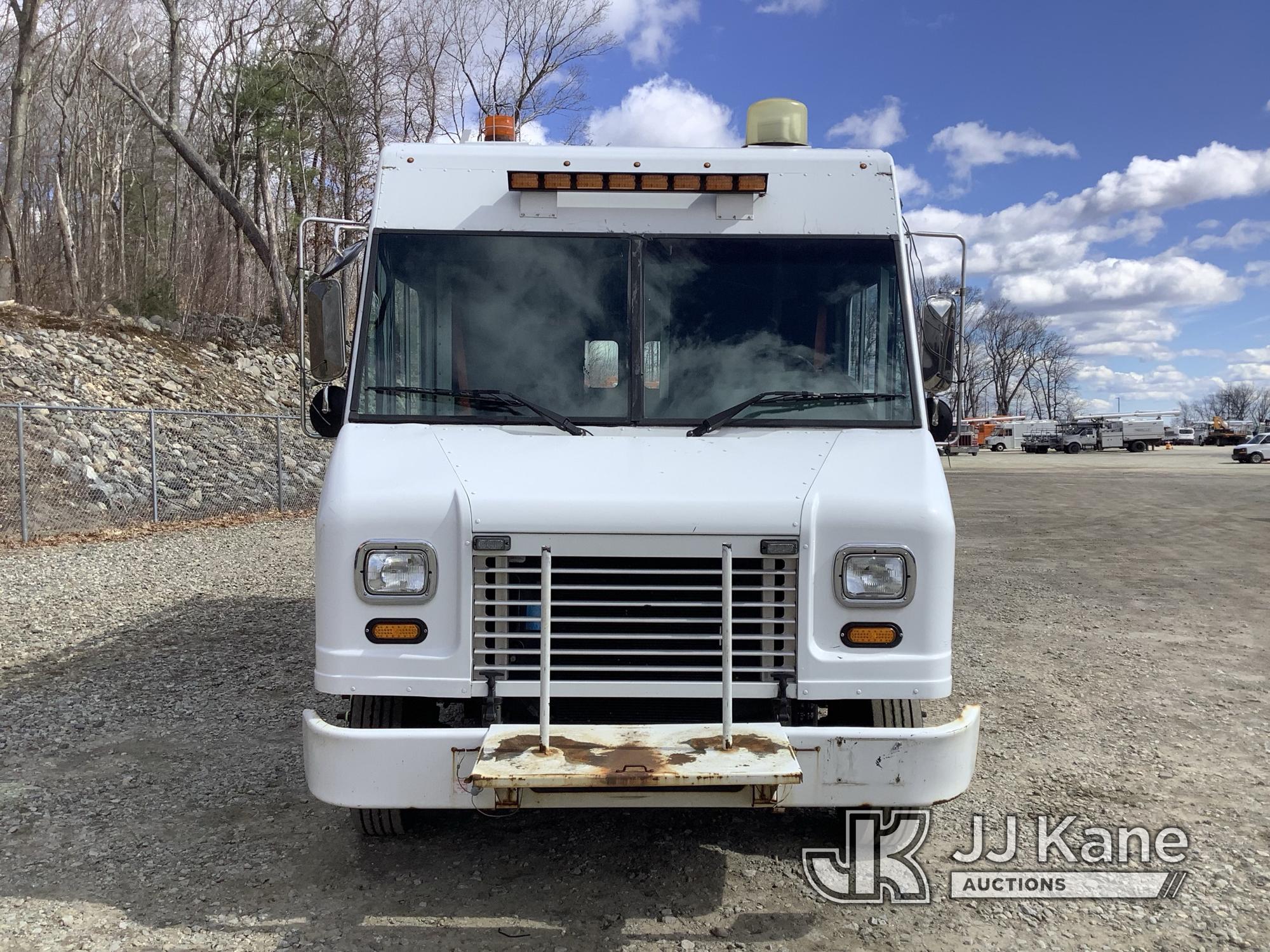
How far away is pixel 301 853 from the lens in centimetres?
399

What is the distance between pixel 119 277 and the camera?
28719 millimetres

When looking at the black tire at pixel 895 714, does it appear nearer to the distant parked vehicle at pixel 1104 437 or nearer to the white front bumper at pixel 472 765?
the white front bumper at pixel 472 765

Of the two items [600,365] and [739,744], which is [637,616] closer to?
[739,744]

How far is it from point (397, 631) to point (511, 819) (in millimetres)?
1396

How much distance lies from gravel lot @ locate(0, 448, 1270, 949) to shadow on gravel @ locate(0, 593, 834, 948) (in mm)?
14

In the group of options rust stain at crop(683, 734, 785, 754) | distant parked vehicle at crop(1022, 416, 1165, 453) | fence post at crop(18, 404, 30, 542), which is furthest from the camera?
distant parked vehicle at crop(1022, 416, 1165, 453)

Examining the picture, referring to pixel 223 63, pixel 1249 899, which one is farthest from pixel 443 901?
pixel 223 63

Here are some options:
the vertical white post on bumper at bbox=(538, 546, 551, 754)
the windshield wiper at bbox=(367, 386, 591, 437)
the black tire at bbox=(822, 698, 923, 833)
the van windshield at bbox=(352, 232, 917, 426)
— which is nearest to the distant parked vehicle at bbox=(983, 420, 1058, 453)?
the van windshield at bbox=(352, 232, 917, 426)

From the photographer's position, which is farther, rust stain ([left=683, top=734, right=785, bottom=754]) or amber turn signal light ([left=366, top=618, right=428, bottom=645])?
amber turn signal light ([left=366, top=618, right=428, bottom=645])

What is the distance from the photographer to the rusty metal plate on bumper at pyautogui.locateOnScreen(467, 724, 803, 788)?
296cm

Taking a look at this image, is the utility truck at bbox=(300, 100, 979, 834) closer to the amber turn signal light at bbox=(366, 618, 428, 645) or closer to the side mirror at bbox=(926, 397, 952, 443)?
the amber turn signal light at bbox=(366, 618, 428, 645)

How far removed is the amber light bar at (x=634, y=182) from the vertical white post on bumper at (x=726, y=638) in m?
1.77

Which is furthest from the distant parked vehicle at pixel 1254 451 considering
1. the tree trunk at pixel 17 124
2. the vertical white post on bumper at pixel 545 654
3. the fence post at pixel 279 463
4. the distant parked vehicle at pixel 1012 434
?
the vertical white post on bumper at pixel 545 654

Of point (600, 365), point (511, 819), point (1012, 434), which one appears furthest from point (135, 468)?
point (1012, 434)
